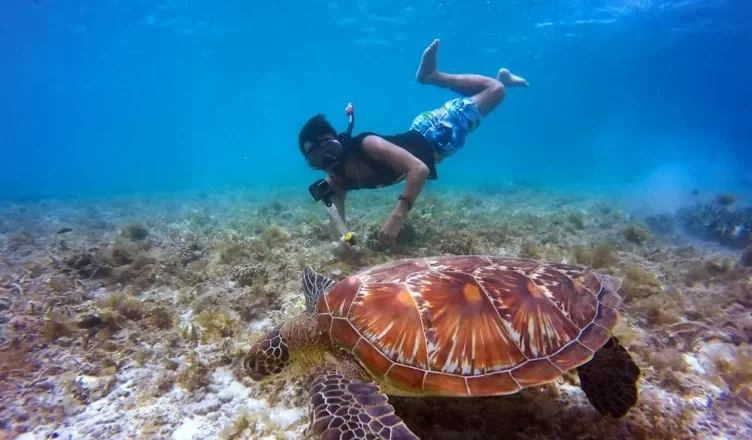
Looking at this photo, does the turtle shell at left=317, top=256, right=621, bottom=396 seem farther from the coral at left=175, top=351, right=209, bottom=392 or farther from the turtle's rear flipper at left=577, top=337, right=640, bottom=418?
the coral at left=175, top=351, right=209, bottom=392

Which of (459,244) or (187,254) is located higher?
(187,254)

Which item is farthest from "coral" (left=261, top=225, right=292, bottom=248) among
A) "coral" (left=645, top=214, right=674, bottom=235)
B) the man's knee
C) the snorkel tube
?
"coral" (left=645, top=214, right=674, bottom=235)

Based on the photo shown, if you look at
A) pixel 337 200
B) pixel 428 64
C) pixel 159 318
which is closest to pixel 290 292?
pixel 159 318

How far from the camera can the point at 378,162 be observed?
4.55 metres

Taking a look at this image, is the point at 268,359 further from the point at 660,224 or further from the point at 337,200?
the point at 660,224

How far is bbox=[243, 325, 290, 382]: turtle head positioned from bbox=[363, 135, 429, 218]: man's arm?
239 cm

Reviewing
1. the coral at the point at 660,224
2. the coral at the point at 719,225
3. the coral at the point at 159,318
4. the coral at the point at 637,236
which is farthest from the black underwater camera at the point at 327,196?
the coral at the point at 719,225

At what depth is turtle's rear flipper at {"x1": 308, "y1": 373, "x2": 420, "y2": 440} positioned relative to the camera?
158cm

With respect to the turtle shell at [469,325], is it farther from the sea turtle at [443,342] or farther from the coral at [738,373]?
the coral at [738,373]

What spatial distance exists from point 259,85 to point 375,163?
56778 millimetres

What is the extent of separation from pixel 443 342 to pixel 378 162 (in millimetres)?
3104

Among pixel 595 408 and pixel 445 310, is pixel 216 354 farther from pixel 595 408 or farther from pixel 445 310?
pixel 595 408

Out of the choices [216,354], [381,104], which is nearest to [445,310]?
[216,354]

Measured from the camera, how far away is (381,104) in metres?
81.8
